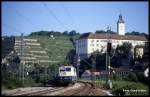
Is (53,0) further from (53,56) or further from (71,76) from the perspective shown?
(53,56)

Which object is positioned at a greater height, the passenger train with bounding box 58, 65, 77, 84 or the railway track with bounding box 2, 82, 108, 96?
the passenger train with bounding box 58, 65, 77, 84

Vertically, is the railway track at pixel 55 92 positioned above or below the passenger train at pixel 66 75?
below

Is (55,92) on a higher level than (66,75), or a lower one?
lower

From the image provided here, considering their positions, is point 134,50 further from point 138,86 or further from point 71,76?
point 138,86

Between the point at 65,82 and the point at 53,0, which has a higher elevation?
the point at 53,0

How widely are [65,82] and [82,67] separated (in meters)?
90.1

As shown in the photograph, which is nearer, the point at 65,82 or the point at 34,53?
the point at 65,82

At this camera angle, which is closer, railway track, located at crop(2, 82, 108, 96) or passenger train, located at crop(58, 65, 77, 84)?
railway track, located at crop(2, 82, 108, 96)

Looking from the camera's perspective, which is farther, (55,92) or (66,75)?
(66,75)

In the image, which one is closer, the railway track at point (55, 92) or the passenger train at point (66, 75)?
the railway track at point (55, 92)

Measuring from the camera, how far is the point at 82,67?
142375 millimetres

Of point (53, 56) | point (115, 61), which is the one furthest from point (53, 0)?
point (53, 56)

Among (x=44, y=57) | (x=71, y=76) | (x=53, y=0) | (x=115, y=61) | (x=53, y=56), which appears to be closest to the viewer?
(x=53, y=0)

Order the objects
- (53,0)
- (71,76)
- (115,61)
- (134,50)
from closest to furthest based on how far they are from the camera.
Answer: (53,0), (71,76), (115,61), (134,50)
